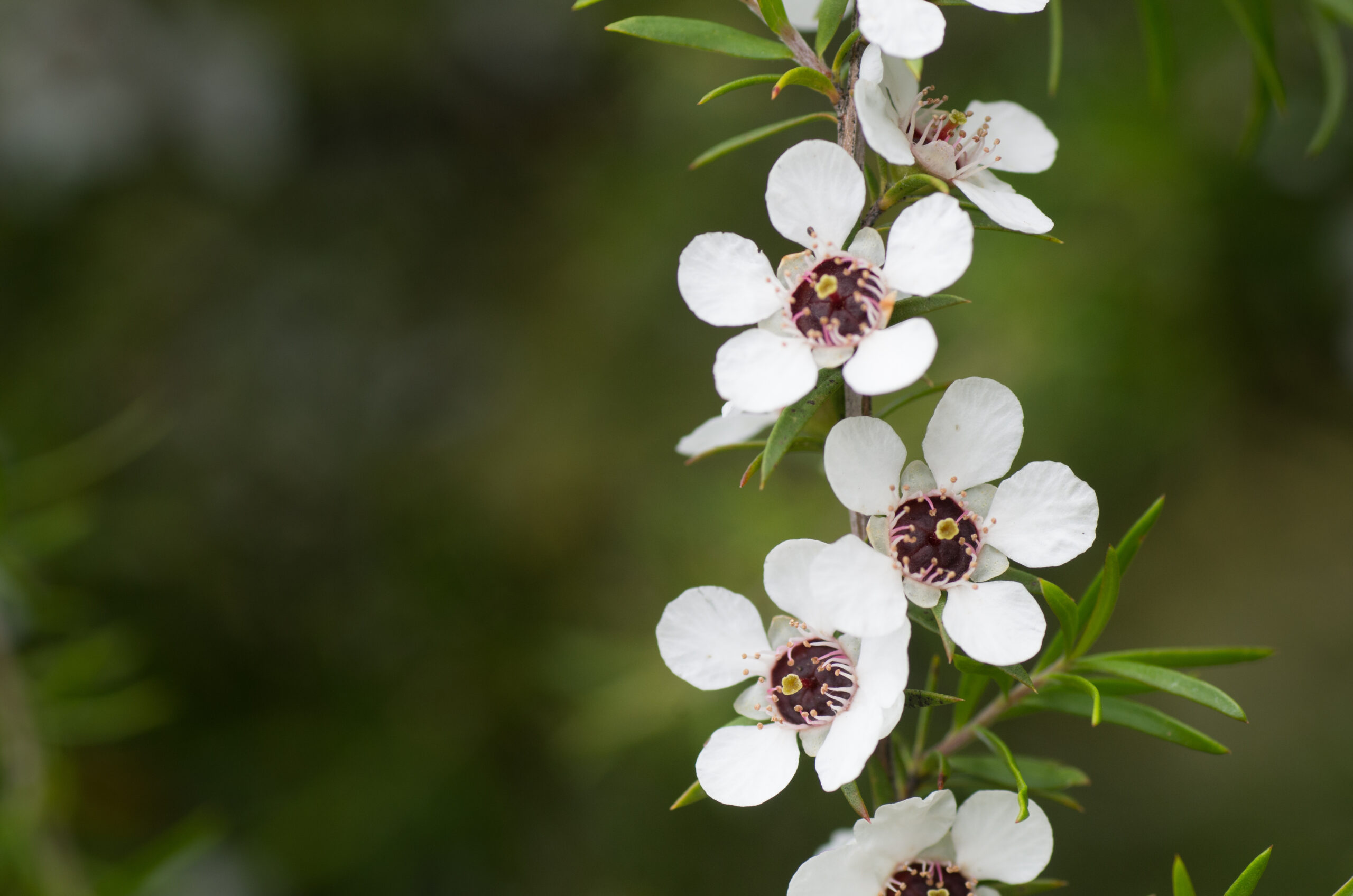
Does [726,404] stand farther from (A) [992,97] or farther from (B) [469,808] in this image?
(B) [469,808]

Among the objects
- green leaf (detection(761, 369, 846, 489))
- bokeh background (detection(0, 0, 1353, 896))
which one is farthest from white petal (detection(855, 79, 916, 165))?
bokeh background (detection(0, 0, 1353, 896))

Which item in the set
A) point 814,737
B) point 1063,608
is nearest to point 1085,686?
point 1063,608

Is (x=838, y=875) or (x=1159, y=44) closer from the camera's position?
(x=838, y=875)

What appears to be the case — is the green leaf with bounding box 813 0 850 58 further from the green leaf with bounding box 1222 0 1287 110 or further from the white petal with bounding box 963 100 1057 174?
the green leaf with bounding box 1222 0 1287 110

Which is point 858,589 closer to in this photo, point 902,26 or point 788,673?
point 788,673

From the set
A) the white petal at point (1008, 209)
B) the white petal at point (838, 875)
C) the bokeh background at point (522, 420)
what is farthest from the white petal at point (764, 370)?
the bokeh background at point (522, 420)

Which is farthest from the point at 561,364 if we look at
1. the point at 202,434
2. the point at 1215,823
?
the point at 1215,823
